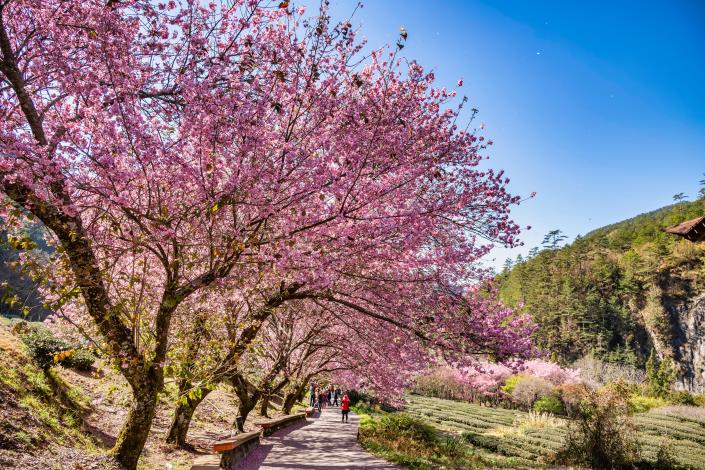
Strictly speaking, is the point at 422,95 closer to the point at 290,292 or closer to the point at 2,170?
the point at 290,292

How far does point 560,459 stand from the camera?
17297 millimetres

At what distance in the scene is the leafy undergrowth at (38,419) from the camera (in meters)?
5.75

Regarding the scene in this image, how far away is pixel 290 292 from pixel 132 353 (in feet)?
9.73

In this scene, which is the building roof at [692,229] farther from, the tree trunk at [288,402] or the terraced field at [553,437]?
the tree trunk at [288,402]

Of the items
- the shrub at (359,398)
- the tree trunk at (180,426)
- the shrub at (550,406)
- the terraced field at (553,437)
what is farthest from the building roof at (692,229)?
the shrub at (359,398)

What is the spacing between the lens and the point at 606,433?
51.0ft

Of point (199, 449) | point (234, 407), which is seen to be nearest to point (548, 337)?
point (234, 407)

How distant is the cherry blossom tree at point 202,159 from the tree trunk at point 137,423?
2 centimetres

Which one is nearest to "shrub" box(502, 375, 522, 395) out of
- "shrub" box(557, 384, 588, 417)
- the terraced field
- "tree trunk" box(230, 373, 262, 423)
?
"shrub" box(557, 384, 588, 417)

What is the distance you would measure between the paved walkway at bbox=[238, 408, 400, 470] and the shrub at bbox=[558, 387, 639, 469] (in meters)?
9.03

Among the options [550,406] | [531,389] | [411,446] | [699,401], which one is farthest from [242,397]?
[699,401]

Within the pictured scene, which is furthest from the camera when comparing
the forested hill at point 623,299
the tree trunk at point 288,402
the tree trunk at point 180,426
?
the forested hill at point 623,299

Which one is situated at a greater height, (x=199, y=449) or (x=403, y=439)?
(x=199, y=449)

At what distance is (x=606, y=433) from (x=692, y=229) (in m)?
16.8
